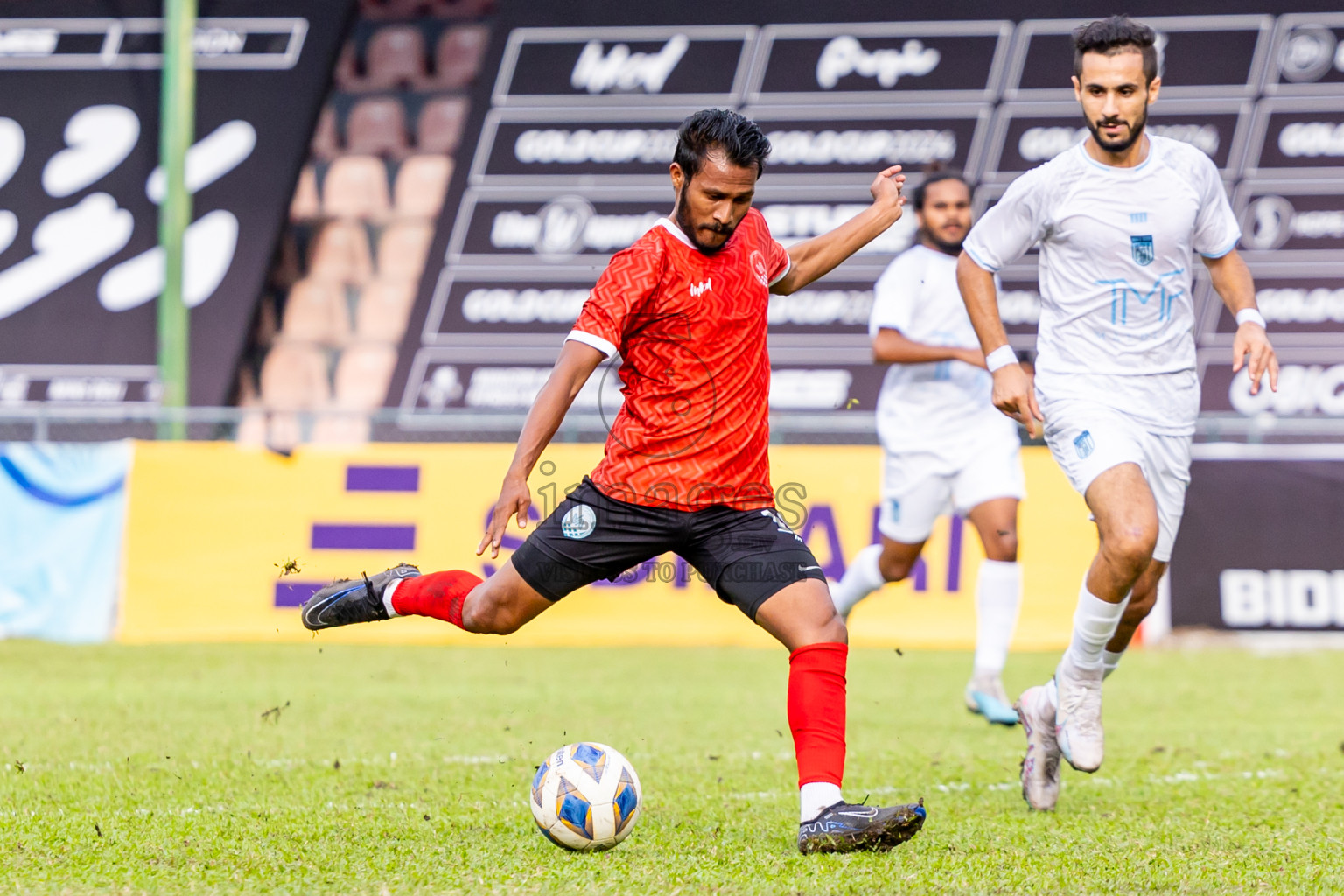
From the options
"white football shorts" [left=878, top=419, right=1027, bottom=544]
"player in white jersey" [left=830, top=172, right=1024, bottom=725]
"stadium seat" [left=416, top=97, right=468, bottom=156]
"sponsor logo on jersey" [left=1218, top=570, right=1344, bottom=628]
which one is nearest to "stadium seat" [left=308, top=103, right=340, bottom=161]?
"stadium seat" [left=416, top=97, right=468, bottom=156]

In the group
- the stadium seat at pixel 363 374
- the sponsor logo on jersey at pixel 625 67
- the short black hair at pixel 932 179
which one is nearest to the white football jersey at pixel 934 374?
the short black hair at pixel 932 179

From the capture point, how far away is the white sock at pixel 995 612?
23.6 ft

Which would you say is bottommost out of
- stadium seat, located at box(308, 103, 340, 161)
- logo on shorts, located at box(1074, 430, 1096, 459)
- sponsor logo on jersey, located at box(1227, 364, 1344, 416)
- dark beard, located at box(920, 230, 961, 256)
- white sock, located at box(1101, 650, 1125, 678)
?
white sock, located at box(1101, 650, 1125, 678)

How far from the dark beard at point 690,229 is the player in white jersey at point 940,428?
10.2ft

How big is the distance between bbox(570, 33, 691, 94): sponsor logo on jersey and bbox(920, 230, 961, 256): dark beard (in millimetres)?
7531

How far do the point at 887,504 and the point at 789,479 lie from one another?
3.43 meters

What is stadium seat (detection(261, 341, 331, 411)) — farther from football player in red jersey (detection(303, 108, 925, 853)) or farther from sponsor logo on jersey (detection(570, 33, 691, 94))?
football player in red jersey (detection(303, 108, 925, 853))

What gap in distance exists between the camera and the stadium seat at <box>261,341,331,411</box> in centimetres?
1529

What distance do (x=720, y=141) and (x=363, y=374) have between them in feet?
37.3

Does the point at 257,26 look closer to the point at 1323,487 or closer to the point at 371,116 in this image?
the point at 371,116

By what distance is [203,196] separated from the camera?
15.2 meters

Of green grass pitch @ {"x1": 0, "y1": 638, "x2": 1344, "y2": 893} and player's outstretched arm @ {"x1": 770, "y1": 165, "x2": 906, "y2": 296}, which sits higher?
player's outstretched arm @ {"x1": 770, "y1": 165, "x2": 906, "y2": 296}

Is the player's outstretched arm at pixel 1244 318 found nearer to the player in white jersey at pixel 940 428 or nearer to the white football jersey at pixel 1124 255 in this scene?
the white football jersey at pixel 1124 255

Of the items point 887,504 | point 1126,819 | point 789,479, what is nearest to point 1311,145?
point 789,479
